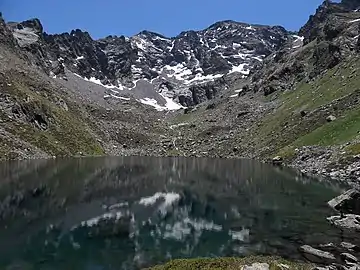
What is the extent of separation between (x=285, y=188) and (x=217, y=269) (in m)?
48.2

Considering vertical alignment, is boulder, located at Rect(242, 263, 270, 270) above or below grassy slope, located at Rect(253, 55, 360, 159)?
below

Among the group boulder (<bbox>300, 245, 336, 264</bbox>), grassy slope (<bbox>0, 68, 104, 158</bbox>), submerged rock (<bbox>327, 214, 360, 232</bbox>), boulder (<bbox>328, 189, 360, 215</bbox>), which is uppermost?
grassy slope (<bbox>0, 68, 104, 158</bbox>)

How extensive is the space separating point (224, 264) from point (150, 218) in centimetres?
2460

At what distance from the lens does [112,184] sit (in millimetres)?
84438

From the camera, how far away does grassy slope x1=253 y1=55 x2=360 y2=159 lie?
112 m

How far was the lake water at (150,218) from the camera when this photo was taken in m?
36.9

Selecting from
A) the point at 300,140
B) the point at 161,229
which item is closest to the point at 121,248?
the point at 161,229

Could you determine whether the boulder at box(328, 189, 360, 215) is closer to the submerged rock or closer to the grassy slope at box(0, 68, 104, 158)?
the submerged rock

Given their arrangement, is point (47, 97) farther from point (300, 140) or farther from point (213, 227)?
point (213, 227)

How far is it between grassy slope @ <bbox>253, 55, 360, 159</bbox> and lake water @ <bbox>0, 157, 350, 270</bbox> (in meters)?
27.8

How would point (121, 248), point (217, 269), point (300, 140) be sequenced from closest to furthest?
point (217, 269) → point (121, 248) → point (300, 140)

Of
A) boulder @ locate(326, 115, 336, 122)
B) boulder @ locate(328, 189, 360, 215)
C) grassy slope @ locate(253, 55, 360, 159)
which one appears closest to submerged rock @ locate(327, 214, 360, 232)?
boulder @ locate(328, 189, 360, 215)

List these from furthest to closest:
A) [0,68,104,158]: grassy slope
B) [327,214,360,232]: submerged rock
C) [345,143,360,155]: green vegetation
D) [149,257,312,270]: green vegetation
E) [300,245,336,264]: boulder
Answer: [0,68,104,158]: grassy slope
[345,143,360,155]: green vegetation
[327,214,360,232]: submerged rock
[300,245,336,264]: boulder
[149,257,312,270]: green vegetation

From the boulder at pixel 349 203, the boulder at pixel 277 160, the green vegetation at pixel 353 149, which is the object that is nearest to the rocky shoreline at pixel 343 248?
the boulder at pixel 349 203
